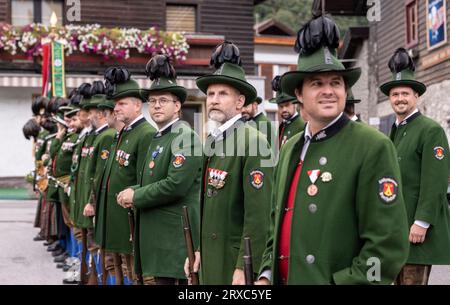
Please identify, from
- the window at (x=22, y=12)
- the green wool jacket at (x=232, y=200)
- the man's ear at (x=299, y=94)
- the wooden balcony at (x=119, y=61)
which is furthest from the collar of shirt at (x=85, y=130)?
the window at (x=22, y=12)

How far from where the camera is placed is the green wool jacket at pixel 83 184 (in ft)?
24.7

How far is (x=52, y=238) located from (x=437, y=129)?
7.47 meters

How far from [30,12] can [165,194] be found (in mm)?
19712

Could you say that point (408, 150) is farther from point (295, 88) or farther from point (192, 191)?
point (295, 88)

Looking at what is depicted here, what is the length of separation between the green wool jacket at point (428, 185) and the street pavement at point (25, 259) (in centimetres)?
270

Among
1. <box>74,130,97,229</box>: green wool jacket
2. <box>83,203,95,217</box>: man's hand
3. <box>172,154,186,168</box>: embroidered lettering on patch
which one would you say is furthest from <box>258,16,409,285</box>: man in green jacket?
<box>74,130,97,229</box>: green wool jacket

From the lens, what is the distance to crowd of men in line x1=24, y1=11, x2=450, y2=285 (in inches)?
120

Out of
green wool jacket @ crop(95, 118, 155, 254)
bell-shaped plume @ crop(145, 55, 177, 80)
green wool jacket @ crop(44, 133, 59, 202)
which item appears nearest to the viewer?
bell-shaped plume @ crop(145, 55, 177, 80)

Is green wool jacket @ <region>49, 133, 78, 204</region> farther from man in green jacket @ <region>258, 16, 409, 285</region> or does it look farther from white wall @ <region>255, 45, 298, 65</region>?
white wall @ <region>255, 45, 298, 65</region>

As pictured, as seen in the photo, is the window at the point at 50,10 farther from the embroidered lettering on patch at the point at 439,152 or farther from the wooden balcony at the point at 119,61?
the embroidered lettering on patch at the point at 439,152

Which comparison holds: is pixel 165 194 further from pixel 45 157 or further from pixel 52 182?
pixel 45 157

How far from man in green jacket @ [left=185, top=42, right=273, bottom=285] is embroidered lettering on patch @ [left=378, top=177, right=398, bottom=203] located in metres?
1.22

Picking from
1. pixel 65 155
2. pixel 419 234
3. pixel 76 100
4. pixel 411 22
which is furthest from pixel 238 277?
pixel 411 22

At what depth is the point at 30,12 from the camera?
76.1 ft
